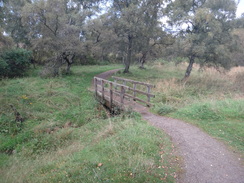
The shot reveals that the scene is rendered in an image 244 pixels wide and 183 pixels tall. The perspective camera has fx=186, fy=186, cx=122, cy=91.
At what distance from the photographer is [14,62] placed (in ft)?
58.2

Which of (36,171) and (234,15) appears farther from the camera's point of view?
(234,15)

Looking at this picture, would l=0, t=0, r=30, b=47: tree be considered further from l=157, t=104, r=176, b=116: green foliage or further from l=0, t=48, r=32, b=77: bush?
l=157, t=104, r=176, b=116: green foliage

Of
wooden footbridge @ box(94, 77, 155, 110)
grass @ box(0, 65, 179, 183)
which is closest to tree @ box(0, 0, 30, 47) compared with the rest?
grass @ box(0, 65, 179, 183)

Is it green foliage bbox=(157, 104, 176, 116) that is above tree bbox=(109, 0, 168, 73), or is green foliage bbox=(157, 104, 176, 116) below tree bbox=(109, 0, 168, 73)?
below

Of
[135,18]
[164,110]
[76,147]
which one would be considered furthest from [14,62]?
[164,110]

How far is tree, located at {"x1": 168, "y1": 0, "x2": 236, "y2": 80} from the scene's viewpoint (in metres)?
15.2

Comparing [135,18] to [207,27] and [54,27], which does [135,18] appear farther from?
[54,27]

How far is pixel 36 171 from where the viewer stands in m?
4.46

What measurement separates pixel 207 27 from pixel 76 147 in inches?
605

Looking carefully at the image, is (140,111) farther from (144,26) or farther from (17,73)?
(17,73)

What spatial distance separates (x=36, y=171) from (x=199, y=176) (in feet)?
12.1

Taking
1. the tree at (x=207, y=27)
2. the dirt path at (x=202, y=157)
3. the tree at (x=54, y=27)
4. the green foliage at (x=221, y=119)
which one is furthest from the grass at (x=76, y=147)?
the tree at (x=207, y=27)

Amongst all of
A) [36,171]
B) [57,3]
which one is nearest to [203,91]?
[36,171]

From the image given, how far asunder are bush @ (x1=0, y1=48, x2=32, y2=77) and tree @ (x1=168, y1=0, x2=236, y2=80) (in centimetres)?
1471
